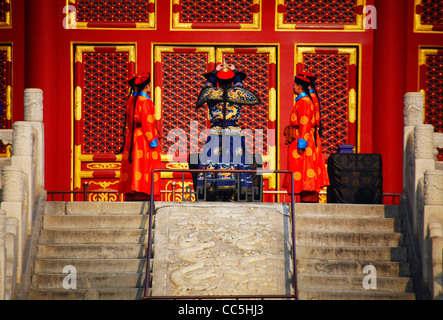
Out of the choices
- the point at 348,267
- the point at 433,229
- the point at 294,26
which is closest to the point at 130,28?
the point at 294,26

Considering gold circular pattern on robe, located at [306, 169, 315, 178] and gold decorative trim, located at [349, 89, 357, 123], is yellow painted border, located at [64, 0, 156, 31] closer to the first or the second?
gold decorative trim, located at [349, 89, 357, 123]

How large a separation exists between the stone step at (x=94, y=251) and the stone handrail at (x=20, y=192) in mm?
310

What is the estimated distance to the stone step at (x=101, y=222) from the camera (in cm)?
880

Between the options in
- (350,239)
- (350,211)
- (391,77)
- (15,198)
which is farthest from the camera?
(391,77)

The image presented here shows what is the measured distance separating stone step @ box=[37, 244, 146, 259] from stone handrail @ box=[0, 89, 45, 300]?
310mm

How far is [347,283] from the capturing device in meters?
8.06

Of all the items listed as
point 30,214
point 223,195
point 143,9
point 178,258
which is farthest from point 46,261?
point 143,9

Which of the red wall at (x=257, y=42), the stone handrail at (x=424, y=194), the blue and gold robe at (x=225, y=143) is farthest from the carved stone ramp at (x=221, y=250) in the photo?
the red wall at (x=257, y=42)

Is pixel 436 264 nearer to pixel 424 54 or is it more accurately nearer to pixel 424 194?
pixel 424 194

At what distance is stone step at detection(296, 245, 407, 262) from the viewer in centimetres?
838

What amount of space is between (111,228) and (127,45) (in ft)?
15.2

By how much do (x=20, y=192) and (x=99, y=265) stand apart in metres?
1.11

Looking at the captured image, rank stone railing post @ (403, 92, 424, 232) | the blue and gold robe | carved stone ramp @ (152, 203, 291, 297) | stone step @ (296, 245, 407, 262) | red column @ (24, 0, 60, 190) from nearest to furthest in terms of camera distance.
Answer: carved stone ramp @ (152, 203, 291, 297) → stone step @ (296, 245, 407, 262) → stone railing post @ (403, 92, 424, 232) → the blue and gold robe → red column @ (24, 0, 60, 190)

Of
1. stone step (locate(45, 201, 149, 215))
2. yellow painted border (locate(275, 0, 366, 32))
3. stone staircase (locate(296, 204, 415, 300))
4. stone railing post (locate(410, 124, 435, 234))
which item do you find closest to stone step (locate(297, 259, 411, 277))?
stone staircase (locate(296, 204, 415, 300))
